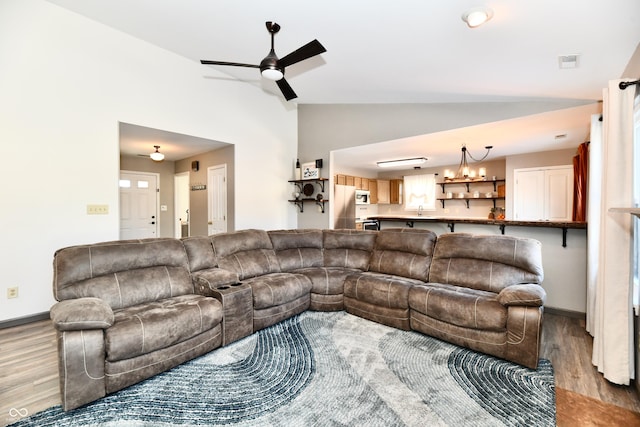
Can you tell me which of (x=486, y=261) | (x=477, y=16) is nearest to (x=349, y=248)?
(x=486, y=261)

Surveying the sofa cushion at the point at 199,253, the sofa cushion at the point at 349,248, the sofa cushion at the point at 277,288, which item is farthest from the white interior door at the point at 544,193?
the sofa cushion at the point at 199,253

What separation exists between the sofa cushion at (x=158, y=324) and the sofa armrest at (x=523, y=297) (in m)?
2.45

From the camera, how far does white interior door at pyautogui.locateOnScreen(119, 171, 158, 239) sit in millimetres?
6250

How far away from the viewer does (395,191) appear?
28.2 feet

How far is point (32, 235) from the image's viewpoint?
3.20 metres

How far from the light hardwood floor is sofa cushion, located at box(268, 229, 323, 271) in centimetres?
238

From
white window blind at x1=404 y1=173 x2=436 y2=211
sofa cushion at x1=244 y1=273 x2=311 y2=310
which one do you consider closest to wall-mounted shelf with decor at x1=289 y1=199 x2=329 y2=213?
sofa cushion at x1=244 y1=273 x2=311 y2=310

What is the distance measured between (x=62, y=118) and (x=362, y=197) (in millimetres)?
6048

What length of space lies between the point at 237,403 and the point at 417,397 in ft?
3.92

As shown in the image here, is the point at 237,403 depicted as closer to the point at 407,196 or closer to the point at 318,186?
the point at 318,186

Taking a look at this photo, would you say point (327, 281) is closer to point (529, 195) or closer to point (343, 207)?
point (343, 207)

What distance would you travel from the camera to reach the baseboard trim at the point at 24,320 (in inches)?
120

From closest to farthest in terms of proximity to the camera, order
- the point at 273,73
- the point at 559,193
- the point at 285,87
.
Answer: the point at 273,73 → the point at 285,87 → the point at 559,193

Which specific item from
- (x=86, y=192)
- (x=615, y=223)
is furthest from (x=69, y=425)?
(x=615, y=223)
